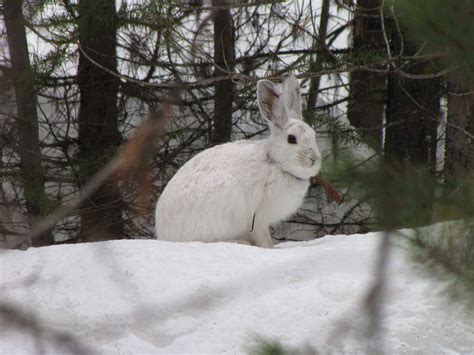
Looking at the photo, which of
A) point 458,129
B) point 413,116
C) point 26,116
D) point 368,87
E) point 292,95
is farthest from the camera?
point 368,87

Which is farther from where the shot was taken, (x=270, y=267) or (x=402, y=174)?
(x=270, y=267)

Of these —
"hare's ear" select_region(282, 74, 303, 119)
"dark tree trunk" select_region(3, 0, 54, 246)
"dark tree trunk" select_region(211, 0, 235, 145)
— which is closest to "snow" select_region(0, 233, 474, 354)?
"hare's ear" select_region(282, 74, 303, 119)

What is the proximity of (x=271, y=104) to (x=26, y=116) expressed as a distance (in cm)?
240

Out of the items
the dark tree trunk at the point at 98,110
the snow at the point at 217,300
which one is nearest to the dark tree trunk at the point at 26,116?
the dark tree trunk at the point at 98,110

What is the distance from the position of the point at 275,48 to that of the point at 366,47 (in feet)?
2.60

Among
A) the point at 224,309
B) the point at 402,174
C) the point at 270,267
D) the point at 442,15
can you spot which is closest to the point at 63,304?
the point at 224,309

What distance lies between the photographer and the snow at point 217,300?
2.00 m

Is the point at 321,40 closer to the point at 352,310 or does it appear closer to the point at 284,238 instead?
the point at 284,238

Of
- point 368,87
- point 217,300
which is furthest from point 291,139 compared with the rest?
point 368,87

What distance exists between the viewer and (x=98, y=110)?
→ 5.53 meters

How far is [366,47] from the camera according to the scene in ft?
18.5

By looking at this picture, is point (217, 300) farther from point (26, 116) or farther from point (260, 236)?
point (26, 116)

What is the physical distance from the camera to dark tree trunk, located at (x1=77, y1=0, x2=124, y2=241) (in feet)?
16.0

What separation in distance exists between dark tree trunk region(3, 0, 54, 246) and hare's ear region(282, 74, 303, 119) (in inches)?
70.0
